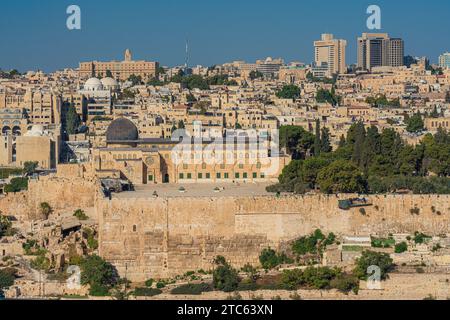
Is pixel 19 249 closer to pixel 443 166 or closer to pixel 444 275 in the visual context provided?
pixel 444 275

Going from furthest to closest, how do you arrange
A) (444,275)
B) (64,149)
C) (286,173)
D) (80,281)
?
(64,149), (286,173), (80,281), (444,275)

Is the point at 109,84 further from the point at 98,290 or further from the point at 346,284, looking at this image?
the point at 346,284

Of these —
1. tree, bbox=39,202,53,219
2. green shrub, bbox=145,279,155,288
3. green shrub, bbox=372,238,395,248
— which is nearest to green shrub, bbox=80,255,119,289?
green shrub, bbox=145,279,155,288

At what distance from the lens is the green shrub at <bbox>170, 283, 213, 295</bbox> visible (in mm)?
19547

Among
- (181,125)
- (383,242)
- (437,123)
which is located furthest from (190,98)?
(383,242)

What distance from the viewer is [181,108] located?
51906mm

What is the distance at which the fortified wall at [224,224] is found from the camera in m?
21.8

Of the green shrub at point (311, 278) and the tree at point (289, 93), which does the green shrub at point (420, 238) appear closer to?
the green shrub at point (311, 278)

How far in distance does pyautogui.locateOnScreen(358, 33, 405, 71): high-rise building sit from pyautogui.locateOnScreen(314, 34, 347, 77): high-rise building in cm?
238

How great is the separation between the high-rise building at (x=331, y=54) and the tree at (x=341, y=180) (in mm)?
80093

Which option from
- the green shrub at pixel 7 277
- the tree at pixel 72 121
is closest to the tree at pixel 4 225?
the green shrub at pixel 7 277

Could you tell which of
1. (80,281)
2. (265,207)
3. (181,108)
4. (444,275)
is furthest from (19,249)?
(181,108)

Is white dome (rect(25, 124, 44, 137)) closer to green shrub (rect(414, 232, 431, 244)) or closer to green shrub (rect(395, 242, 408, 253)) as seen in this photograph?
green shrub (rect(414, 232, 431, 244))

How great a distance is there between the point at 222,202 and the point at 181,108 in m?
29.8
